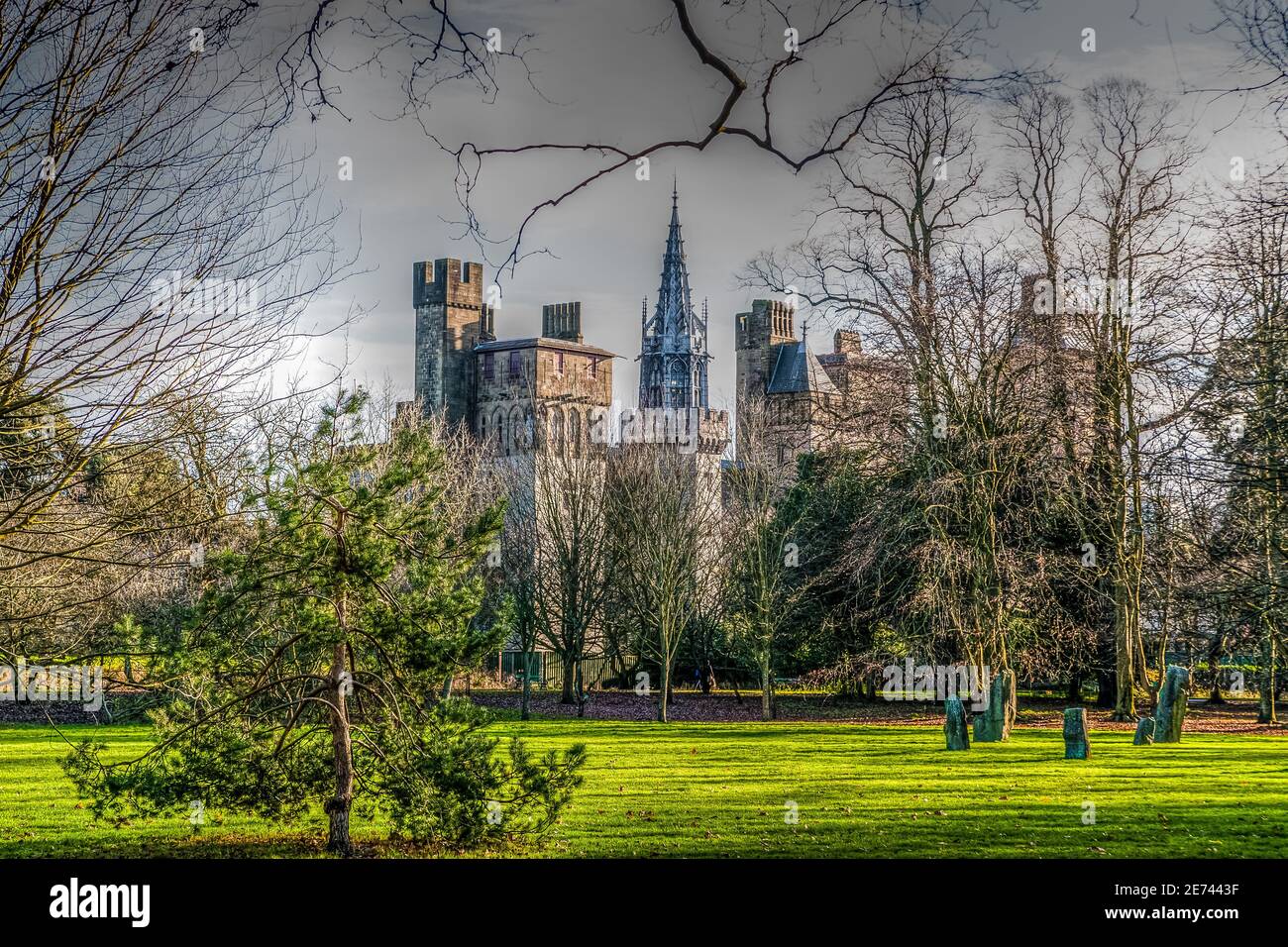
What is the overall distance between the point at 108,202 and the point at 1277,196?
376 inches

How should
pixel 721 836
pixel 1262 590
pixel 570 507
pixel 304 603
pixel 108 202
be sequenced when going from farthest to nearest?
pixel 570 507 → pixel 1262 590 → pixel 721 836 → pixel 304 603 → pixel 108 202

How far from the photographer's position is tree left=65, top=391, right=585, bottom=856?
332 inches

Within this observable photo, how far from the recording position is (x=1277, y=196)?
421 inches

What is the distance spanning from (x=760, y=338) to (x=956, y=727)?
41238mm

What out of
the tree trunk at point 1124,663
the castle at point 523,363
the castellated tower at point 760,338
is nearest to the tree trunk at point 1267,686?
the tree trunk at point 1124,663

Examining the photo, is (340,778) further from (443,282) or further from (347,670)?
(443,282)

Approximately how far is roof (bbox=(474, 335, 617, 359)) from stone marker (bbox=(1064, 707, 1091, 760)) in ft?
131

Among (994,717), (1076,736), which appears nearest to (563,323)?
(994,717)

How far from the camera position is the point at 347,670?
8.96 metres

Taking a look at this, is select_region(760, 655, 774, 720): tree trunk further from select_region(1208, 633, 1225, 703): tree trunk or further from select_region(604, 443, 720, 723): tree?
select_region(1208, 633, 1225, 703): tree trunk

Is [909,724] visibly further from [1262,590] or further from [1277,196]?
[1277,196]
